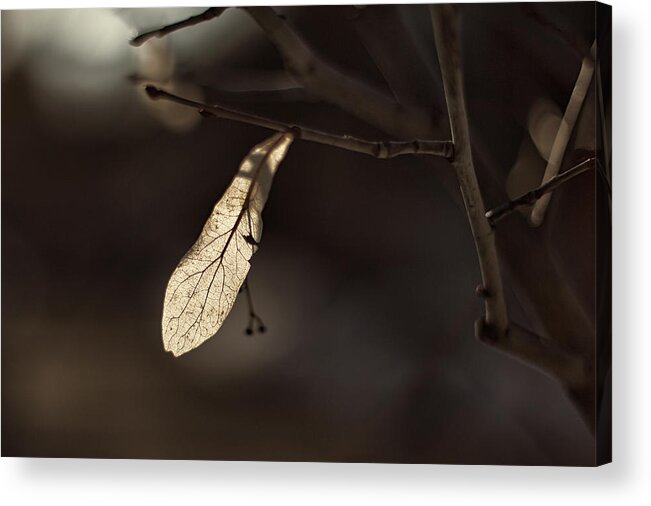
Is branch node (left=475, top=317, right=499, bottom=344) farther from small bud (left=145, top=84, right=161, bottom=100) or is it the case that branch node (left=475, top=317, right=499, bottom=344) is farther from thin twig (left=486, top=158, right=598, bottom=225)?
small bud (left=145, top=84, right=161, bottom=100)

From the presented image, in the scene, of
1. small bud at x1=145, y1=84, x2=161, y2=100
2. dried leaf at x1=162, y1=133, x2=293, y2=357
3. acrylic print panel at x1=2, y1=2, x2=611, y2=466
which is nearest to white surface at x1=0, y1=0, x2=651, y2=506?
acrylic print panel at x1=2, y1=2, x2=611, y2=466

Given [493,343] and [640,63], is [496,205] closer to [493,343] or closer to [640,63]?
[493,343]

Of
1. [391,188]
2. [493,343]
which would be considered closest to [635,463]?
[493,343]

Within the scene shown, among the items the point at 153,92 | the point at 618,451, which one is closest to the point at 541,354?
the point at 618,451

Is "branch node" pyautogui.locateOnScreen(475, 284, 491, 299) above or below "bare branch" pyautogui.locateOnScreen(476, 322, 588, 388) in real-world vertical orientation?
above

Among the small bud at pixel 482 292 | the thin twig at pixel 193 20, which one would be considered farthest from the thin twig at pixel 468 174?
the thin twig at pixel 193 20

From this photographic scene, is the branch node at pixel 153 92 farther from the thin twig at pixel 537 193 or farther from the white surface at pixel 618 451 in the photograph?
the thin twig at pixel 537 193

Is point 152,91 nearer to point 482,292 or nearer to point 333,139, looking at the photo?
point 333,139
